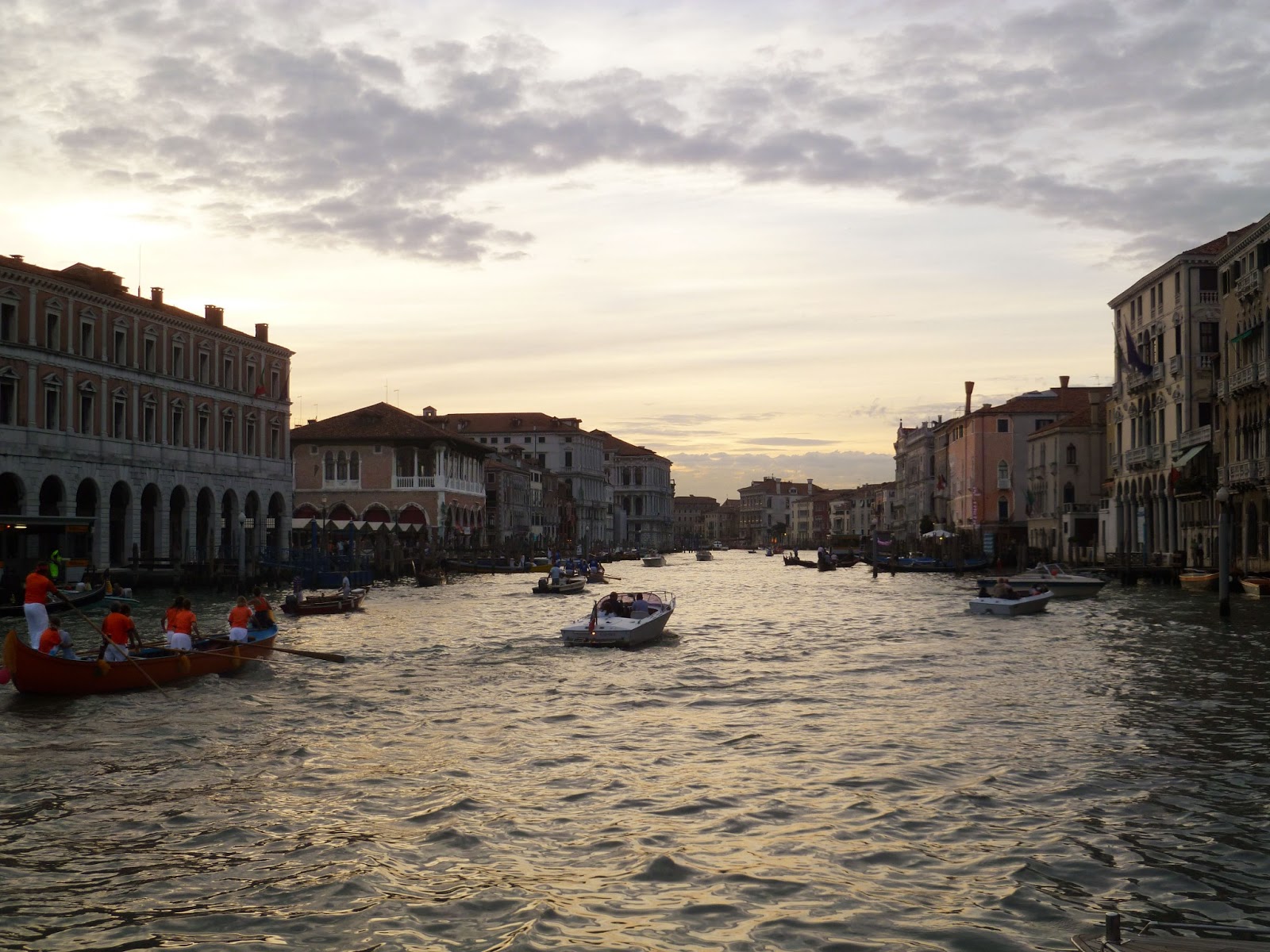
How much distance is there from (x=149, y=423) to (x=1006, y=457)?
58435 mm

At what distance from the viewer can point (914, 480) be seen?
12838 cm

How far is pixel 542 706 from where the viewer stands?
17750 mm

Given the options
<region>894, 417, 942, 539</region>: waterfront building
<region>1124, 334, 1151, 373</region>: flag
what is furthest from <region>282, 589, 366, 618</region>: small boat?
<region>894, 417, 942, 539</region>: waterfront building

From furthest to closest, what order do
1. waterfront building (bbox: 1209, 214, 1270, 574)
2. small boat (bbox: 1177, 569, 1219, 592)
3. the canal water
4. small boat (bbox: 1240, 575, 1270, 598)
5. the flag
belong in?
the flag → waterfront building (bbox: 1209, 214, 1270, 574) → small boat (bbox: 1177, 569, 1219, 592) → small boat (bbox: 1240, 575, 1270, 598) → the canal water

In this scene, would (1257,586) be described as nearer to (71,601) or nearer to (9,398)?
(71,601)

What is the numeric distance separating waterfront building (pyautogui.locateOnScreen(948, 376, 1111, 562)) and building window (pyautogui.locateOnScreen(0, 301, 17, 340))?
2471 inches

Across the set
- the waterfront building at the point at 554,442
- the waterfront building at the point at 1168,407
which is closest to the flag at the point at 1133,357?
the waterfront building at the point at 1168,407

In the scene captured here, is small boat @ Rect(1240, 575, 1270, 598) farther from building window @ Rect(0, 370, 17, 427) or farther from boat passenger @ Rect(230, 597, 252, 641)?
building window @ Rect(0, 370, 17, 427)

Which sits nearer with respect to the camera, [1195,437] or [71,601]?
[71,601]

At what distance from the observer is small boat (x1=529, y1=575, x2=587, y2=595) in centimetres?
5075

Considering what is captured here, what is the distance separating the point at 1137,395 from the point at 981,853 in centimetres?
5492

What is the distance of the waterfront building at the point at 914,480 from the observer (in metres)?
120

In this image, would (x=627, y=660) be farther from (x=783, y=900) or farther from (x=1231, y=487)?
(x=1231, y=487)

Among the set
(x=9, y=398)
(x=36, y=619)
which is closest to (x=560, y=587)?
(x=9, y=398)
